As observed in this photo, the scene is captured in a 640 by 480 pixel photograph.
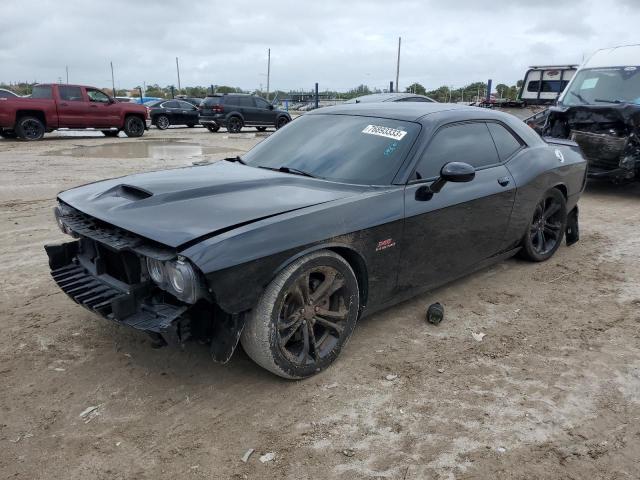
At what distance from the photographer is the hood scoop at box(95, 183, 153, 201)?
314cm

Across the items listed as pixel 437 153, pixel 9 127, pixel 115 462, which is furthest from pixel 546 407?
pixel 9 127

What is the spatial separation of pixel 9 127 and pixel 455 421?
16940mm

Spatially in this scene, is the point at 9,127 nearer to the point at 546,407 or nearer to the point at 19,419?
the point at 19,419

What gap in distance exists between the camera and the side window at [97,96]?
17.0m

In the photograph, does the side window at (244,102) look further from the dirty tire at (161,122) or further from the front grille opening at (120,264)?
the front grille opening at (120,264)

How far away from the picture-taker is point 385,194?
3303 mm

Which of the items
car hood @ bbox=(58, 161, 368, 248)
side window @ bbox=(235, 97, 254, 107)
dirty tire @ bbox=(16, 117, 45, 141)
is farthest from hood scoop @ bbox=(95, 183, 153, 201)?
side window @ bbox=(235, 97, 254, 107)

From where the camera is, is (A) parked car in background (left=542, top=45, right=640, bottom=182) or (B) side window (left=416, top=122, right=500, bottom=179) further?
(A) parked car in background (left=542, top=45, right=640, bottom=182)

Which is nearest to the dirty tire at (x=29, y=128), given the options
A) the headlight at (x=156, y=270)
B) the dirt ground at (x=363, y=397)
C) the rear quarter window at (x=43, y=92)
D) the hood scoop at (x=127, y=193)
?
the rear quarter window at (x=43, y=92)

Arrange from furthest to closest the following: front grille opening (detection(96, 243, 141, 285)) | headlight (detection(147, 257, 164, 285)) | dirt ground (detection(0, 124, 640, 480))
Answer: front grille opening (detection(96, 243, 141, 285)), headlight (detection(147, 257, 164, 285)), dirt ground (detection(0, 124, 640, 480))

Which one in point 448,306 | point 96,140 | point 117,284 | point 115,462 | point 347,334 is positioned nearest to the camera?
point 115,462

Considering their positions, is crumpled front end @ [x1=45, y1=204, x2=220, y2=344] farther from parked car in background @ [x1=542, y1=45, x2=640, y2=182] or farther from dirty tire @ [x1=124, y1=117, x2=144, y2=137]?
dirty tire @ [x1=124, y1=117, x2=144, y2=137]

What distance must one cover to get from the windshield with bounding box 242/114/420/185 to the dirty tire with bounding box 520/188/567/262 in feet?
6.06

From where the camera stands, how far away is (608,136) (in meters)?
7.84
